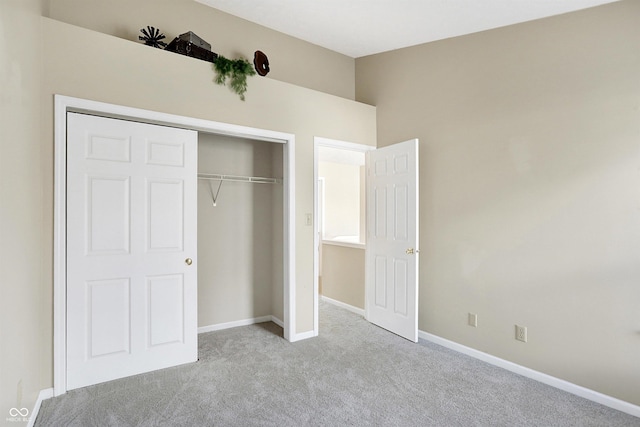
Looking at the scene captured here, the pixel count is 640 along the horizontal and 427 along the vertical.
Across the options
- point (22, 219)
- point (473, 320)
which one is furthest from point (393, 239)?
point (22, 219)

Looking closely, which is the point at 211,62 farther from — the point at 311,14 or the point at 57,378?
the point at 57,378

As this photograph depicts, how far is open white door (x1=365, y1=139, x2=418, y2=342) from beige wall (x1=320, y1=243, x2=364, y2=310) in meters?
0.37

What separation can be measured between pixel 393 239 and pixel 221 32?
9.38ft

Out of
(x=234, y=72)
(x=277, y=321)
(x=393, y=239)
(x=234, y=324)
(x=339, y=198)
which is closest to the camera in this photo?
(x=234, y=72)

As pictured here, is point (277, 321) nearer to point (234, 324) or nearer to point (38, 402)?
point (234, 324)

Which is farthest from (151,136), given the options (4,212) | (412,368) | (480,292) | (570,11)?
(570,11)

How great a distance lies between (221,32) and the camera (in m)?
Result: 3.60

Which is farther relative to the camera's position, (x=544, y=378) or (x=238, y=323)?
(x=238, y=323)

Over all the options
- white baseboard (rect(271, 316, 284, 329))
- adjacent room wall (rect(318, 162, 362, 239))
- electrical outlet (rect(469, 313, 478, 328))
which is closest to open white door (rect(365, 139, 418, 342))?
electrical outlet (rect(469, 313, 478, 328))

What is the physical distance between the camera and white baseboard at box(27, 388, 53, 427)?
2112 millimetres

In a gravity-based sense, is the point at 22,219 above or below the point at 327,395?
above

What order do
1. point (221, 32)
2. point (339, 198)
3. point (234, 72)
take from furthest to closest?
point (339, 198) → point (221, 32) → point (234, 72)

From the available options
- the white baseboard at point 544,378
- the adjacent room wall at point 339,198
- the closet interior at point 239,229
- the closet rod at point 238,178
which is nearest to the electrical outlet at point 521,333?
the white baseboard at point 544,378

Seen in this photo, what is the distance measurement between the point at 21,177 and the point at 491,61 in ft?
12.1
